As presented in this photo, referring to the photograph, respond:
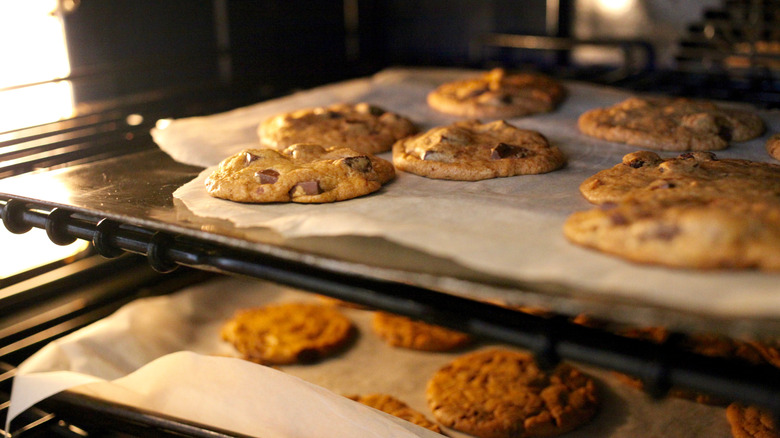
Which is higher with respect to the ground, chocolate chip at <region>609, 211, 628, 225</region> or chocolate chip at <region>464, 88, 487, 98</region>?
chocolate chip at <region>464, 88, 487, 98</region>

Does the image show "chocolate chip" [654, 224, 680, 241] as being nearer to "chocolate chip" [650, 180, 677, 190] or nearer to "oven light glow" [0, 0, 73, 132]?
"chocolate chip" [650, 180, 677, 190]

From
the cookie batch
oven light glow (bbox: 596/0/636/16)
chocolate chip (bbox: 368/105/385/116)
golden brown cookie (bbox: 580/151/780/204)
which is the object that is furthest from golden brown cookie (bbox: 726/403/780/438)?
oven light glow (bbox: 596/0/636/16)

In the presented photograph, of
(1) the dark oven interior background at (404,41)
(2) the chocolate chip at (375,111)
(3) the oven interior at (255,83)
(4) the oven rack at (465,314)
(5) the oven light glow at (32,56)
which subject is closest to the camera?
(4) the oven rack at (465,314)

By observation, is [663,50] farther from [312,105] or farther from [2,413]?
[2,413]

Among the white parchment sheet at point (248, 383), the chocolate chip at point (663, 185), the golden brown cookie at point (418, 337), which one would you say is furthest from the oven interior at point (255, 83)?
the golden brown cookie at point (418, 337)

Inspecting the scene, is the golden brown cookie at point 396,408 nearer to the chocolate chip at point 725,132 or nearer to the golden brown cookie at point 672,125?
the golden brown cookie at point 672,125

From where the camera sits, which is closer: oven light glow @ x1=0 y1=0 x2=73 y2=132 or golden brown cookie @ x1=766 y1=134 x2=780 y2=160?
golden brown cookie @ x1=766 y1=134 x2=780 y2=160
